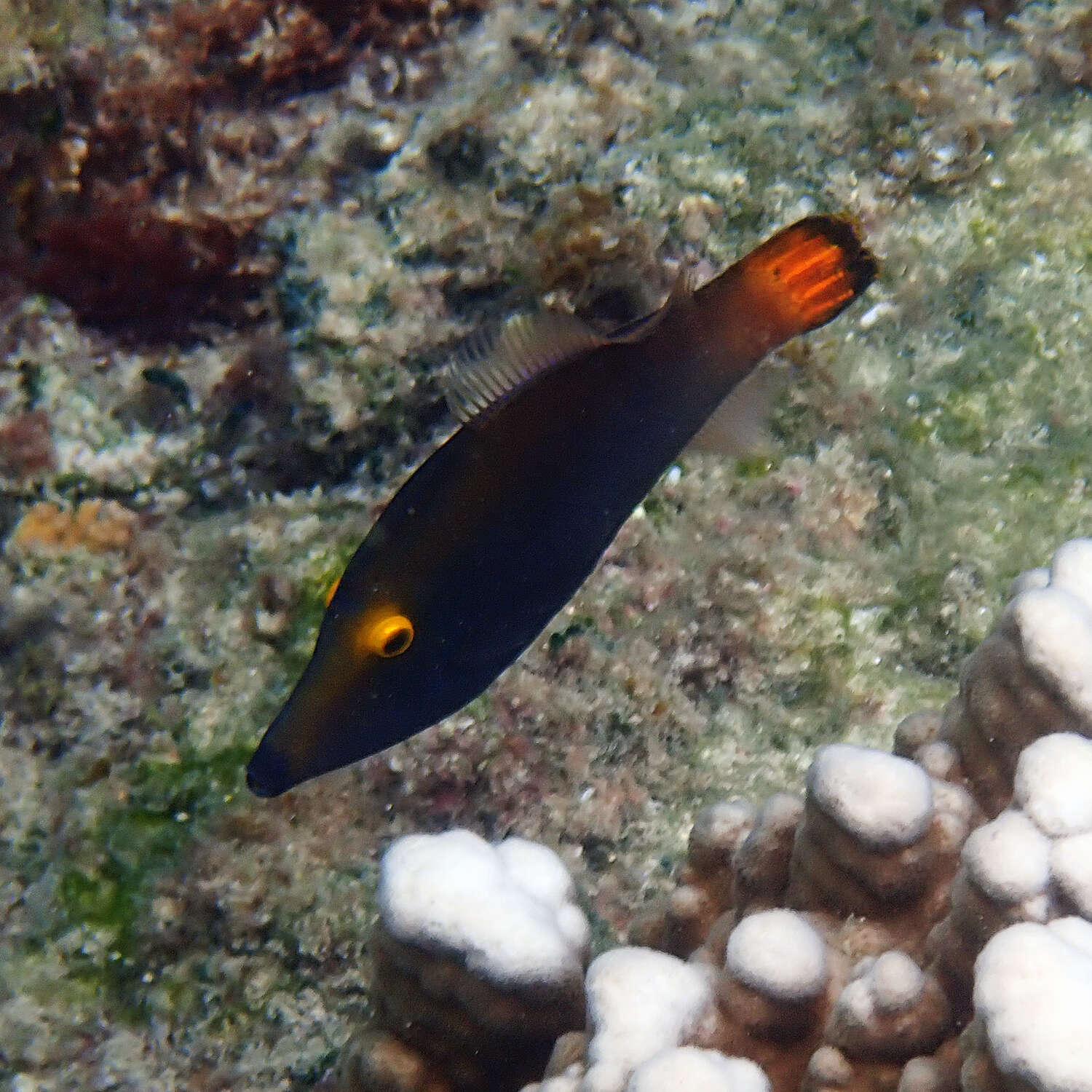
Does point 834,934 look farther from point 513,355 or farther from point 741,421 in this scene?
point 513,355

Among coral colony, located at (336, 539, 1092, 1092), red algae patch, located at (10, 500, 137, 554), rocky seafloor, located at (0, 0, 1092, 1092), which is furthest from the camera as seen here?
red algae patch, located at (10, 500, 137, 554)

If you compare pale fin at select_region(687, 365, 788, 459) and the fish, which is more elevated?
the fish

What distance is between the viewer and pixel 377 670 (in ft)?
5.90

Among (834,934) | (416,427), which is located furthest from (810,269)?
(416,427)

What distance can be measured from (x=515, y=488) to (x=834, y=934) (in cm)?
107

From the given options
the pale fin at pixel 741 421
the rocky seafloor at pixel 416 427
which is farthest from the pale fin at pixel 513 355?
the rocky seafloor at pixel 416 427

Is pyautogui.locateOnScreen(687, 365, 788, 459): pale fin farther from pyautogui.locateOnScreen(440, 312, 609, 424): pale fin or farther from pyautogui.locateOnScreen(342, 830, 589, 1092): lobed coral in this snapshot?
pyautogui.locateOnScreen(342, 830, 589, 1092): lobed coral

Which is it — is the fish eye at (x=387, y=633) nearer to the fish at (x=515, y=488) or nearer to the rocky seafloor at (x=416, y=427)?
the fish at (x=515, y=488)

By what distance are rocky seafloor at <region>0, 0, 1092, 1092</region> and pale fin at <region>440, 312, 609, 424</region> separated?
1253 millimetres

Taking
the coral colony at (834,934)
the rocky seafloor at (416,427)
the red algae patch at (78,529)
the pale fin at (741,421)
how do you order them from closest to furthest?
1. the coral colony at (834,934)
2. the pale fin at (741,421)
3. the rocky seafloor at (416,427)
4. the red algae patch at (78,529)

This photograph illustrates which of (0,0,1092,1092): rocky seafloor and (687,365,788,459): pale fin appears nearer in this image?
(687,365,788,459): pale fin

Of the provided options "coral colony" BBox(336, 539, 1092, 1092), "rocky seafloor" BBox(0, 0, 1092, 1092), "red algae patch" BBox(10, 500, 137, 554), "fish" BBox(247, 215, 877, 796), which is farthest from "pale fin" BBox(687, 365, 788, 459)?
"red algae patch" BBox(10, 500, 137, 554)

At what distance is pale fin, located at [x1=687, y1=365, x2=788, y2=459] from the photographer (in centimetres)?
203

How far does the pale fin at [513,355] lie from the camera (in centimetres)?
183
